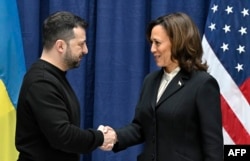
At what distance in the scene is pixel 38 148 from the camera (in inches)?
84.1

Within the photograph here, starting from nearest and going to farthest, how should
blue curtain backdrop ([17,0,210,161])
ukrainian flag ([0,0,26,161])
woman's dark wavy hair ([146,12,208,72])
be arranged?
woman's dark wavy hair ([146,12,208,72])
ukrainian flag ([0,0,26,161])
blue curtain backdrop ([17,0,210,161])

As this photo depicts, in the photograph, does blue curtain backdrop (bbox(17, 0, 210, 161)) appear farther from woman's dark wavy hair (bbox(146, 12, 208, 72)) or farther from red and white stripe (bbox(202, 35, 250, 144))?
woman's dark wavy hair (bbox(146, 12, 208, 72))

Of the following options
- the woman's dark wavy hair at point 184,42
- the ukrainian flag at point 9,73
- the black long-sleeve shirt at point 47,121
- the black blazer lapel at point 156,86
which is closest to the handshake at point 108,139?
the black long-sleeve shirt at point 47,121

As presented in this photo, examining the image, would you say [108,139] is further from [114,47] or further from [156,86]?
[114,47]

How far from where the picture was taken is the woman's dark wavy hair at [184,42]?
2176 millimetres

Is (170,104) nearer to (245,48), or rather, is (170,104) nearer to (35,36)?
(245,48)

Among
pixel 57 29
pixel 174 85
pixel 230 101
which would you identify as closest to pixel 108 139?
pixel 174 85

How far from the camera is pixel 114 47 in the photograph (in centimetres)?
353

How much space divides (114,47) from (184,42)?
4.60 ft

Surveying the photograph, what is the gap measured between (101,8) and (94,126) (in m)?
0.88

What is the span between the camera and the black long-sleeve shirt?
2074 mm

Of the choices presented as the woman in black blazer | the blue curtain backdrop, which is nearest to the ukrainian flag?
the blue curtain backdrop

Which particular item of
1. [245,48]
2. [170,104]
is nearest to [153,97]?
[170,104]

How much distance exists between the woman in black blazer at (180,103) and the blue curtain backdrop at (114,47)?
1170mm
